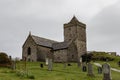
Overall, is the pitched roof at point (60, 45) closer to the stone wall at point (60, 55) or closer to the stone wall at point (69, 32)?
the stone wall at point (60, 55)

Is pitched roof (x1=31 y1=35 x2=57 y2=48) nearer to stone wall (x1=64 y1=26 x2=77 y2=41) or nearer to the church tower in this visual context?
stone wall (x1=64 y1=26 x2=77 y2=41)

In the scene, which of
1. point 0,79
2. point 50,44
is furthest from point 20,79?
point 50,44

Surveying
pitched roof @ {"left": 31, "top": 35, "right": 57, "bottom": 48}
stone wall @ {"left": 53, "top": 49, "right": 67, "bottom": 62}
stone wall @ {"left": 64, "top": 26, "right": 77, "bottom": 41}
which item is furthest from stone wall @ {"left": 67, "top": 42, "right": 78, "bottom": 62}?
pitched roof @ {"left": 31, "top": 35, "right": 57, "bottom": 48}

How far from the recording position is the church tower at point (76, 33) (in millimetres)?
80625

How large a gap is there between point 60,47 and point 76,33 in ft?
29.2

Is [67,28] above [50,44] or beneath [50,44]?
above

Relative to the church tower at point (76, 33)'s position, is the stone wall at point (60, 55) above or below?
below

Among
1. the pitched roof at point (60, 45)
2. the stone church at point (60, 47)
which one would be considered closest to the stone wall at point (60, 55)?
the stone church at point (60, 47)

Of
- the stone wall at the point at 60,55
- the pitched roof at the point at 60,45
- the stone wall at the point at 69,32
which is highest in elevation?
the stone wall at the point at 69,32

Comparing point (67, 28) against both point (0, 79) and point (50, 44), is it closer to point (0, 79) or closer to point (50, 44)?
point (50, 44)

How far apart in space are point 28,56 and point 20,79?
55.9 metres

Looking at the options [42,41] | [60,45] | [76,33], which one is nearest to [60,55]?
[60,45]

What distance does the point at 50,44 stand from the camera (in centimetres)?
7975

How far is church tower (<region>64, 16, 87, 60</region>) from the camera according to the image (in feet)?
265
